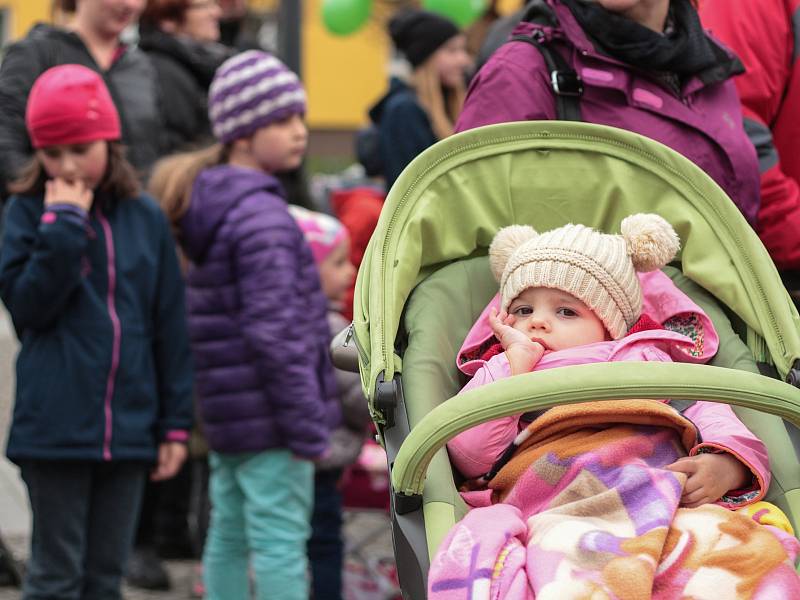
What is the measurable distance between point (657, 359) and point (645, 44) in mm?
886

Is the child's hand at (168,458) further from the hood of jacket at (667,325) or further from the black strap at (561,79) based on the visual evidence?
the black strap at (561,79)

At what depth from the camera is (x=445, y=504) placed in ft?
8.35

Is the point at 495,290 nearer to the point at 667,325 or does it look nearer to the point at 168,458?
the point at 667,325

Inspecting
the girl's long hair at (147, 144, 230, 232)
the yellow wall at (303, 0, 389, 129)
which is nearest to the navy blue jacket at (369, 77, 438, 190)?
the girl's long hair at (147, 144, 230, 232)

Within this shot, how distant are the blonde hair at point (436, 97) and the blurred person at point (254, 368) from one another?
65.3 inches

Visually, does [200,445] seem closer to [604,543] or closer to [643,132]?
[643,132]

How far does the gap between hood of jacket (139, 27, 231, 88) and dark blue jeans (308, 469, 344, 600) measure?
2.08 meters

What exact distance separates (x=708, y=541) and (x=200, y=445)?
10.8 feet

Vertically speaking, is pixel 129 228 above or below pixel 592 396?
below

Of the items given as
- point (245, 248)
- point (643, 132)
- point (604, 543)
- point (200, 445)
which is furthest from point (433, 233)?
point (200, 445)

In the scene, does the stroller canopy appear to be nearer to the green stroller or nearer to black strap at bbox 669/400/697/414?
the green stroller

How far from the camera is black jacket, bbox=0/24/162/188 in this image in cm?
480

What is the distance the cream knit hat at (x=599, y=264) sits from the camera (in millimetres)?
2955

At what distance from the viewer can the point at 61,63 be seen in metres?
5.04
